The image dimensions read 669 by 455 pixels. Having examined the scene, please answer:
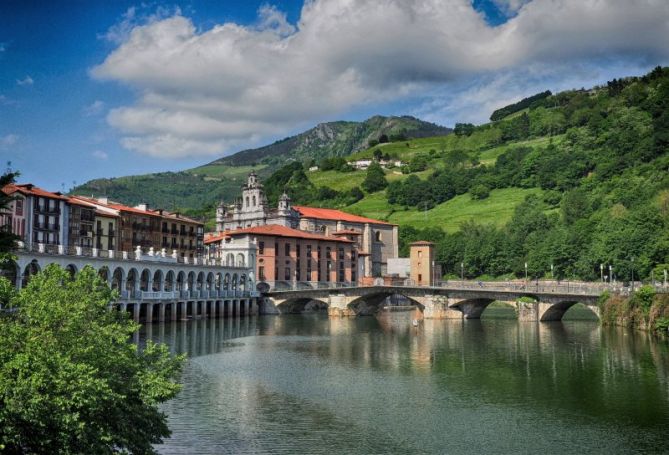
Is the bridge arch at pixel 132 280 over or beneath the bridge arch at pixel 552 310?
over

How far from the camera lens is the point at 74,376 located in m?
21.5

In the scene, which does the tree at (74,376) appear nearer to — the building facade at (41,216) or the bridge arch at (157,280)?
the building facade at (41,216)

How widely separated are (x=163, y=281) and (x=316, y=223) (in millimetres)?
68022

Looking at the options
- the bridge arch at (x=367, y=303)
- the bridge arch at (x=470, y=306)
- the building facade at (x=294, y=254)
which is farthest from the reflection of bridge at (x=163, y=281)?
the bridge arch at (x=470, y=306)

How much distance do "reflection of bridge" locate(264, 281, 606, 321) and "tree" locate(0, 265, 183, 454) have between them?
79.0 metres

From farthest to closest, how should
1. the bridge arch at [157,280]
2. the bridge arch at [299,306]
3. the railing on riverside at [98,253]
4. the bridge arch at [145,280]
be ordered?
the bridge arch at [299,306]
the bridge arch at [157,280]
the bridge arch at [145,280]
the railing on riverside at [98,253]

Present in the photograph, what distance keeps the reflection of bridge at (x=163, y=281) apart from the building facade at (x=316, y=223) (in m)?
33.9

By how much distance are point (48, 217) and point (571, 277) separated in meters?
98.9

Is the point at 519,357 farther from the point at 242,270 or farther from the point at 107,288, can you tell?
the point at 242,270

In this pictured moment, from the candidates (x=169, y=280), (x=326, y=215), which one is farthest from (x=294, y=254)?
(x=326, y=215)

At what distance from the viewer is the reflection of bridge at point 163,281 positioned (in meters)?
85.4

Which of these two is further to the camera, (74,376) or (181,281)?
(181,281)

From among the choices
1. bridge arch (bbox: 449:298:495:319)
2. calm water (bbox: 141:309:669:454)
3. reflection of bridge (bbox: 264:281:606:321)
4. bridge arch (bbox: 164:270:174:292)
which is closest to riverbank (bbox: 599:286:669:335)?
calm water (bbox: 141:309:669:454)

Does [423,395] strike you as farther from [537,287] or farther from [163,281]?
[163,281]
